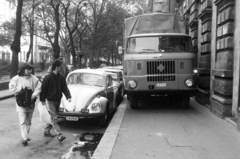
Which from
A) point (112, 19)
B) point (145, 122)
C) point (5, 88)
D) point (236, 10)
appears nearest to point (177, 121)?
point (145, 122)

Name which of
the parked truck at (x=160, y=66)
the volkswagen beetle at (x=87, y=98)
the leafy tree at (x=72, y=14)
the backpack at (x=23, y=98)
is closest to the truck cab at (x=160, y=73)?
the parked truck at (x=160, y=66)

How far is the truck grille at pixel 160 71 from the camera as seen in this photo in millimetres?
9945

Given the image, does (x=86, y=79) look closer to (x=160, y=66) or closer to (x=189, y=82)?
(x=160, y=66)

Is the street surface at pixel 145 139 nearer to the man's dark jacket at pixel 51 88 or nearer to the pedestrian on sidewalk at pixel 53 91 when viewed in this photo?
the pedestrian on sidewalk at pixel 53 91

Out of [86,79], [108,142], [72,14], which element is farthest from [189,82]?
[72,14]

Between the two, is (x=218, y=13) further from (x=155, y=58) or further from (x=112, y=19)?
(x=112, y=19)

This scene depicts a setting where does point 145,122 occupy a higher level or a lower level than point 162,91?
lower

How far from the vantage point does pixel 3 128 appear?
800 cm

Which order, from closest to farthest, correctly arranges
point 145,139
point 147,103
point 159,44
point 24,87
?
point 24,87
point 145,139
point 159,44
point 147,103

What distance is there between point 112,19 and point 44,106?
1177 inches

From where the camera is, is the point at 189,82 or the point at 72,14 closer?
the point at 189,82

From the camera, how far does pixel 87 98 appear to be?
26.7 ft

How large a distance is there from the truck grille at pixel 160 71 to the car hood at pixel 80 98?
6.58 ft

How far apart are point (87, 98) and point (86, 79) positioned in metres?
1.65
